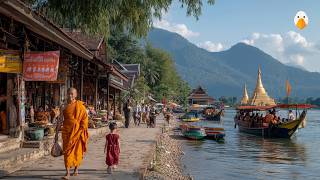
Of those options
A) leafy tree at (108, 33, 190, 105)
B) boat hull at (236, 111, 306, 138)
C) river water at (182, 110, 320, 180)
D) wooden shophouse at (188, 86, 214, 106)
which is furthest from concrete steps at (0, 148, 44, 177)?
wooden shophouse at (188, 86, 214, 106)

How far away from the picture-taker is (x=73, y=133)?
30.2 feet

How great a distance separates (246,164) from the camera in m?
19.9

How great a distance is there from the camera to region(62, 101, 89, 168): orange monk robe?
30.0ft

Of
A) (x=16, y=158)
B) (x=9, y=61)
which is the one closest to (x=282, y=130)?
(x=9, y=61)

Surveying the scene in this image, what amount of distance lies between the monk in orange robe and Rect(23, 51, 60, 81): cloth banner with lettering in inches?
117

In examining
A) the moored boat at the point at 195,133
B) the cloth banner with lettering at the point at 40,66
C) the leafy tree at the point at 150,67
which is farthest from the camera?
the leafy tree at the point at 150,67

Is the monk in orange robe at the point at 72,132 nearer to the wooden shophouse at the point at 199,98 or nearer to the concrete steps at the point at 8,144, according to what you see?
the concrete steps at the point at 8,144

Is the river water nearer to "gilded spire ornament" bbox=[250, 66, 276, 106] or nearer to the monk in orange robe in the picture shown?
the monk in orange robe

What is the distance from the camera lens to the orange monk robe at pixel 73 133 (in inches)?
360

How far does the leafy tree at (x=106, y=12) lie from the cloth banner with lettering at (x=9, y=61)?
3.82 feet

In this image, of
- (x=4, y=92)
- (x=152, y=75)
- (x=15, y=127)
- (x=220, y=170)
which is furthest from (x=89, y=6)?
(x=152, y=75)

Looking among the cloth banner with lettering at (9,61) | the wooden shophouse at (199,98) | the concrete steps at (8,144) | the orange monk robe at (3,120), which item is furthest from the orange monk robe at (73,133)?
the wooden shophouse at (199,98)

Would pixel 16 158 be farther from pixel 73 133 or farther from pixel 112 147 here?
pixel 73 133

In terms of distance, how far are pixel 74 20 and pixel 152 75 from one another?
63.1 metres
